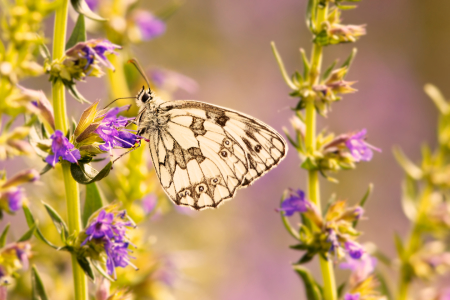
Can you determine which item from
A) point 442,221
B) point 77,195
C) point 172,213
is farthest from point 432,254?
point 172,213

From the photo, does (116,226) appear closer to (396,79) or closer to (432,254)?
(432,254)

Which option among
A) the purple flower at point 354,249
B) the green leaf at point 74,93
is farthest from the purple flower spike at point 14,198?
the purple flower at point 354,249

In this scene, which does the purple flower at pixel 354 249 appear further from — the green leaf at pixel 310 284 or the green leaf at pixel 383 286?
the green leaf at pixel 383 286

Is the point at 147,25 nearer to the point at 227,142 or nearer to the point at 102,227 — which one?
the point at 227,142

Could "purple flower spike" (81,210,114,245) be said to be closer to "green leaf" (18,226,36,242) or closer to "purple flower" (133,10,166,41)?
"green leaf" (18,226,36,242)

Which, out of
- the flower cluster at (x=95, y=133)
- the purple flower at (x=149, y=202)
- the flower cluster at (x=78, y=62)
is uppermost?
the flower cluster at (x=78, y=62)

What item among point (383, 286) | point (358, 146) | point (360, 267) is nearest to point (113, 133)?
point (358, 146)
